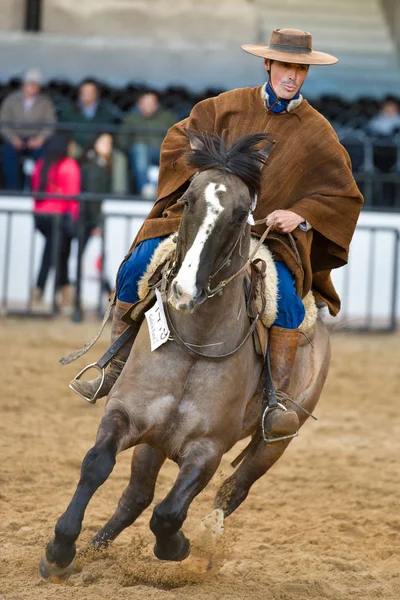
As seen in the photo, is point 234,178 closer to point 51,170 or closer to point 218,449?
point 218,449

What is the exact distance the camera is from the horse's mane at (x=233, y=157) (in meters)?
4.92

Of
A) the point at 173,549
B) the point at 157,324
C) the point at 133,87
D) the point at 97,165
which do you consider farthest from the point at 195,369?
the point at 133,87

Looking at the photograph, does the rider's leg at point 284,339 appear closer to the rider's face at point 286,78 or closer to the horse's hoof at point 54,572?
the rider's face at point 286,78

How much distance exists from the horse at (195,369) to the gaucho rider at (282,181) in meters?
0.36

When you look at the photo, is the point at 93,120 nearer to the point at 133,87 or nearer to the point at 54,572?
the point at 133,87

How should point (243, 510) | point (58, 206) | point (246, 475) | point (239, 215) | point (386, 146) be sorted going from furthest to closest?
point (386, 146) → point (58, 206) → point (243, 510) → point (246, 475) → point (239, 215)

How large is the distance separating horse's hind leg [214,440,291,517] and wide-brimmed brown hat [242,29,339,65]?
2.21m

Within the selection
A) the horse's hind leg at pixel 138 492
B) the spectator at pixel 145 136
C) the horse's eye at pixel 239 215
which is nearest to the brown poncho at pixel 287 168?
the horse's eye at pixel 239 215

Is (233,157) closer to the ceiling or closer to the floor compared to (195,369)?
closer to the ceiling

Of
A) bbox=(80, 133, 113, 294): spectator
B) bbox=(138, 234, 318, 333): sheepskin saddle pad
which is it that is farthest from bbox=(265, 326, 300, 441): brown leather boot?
bbox=(80, 133, 113, 294): spectator

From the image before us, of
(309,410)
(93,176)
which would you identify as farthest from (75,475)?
(93,176)

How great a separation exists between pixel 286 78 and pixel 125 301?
1.51 metres

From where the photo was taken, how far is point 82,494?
4.84 m

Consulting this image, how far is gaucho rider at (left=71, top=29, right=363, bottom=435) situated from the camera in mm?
5660
